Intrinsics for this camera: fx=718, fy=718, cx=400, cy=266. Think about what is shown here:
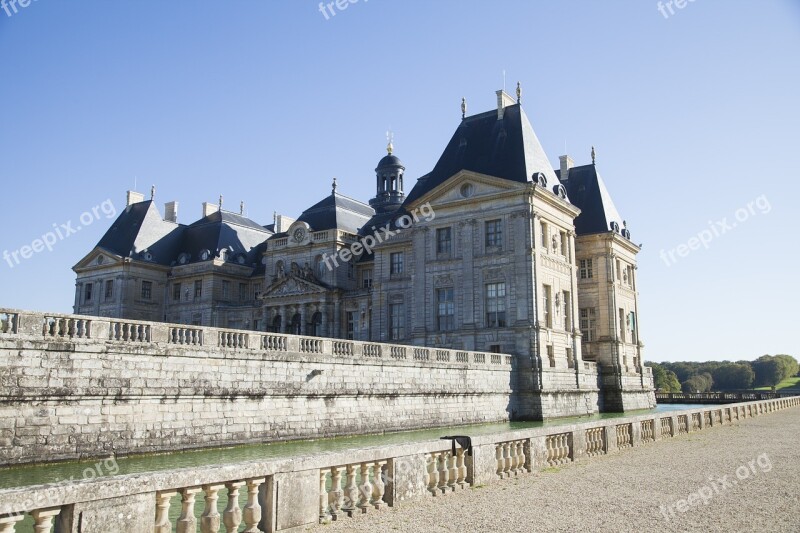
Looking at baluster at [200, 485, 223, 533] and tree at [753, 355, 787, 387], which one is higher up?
tree at [753, 355, 787, 387]

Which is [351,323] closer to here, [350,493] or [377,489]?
[377,489]

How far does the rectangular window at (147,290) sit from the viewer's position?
55.9 m

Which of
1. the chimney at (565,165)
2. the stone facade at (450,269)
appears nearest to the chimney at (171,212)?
the stone facade at (450,269)

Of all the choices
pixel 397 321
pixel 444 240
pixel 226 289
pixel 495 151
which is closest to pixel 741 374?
pixel 397 321

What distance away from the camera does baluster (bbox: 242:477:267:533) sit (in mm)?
7391

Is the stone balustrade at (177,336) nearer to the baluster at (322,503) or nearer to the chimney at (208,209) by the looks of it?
the baluster at (322,503)

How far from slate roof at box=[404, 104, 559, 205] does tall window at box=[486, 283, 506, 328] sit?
5.75 meters

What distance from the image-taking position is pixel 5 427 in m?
16.1

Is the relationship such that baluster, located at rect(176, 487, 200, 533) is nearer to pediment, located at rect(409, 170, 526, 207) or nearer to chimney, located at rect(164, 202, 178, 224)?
pediment, located at rect(409, 170, 526, 207)

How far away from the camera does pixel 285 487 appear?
775 cm

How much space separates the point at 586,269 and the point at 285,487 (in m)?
42.3

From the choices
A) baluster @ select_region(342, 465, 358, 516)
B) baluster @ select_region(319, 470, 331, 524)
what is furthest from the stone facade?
baluster @ select_region(319, 470, 331, 524)

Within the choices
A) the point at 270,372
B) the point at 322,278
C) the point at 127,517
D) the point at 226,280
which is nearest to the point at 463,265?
the point at 322,278

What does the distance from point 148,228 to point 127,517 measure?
2136 inches
